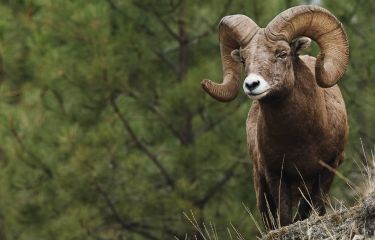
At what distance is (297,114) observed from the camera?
889 centimetres

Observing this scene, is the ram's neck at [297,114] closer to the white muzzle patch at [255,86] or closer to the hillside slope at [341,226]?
the white muzzle patch at [255,86]

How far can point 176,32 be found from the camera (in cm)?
1953

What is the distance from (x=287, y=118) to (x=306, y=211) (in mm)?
903

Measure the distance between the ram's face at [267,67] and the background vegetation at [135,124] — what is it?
326 inches

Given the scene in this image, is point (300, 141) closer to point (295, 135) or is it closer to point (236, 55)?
point (295, 135)

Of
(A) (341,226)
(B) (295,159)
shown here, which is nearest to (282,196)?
(B) (295,159)

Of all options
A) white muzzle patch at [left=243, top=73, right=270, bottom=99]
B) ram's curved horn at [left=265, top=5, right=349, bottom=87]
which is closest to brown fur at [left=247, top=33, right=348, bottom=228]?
ram's curved horn at [left=265, top=5, right=349, bottom=87]

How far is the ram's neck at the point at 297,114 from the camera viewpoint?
29.1 ft

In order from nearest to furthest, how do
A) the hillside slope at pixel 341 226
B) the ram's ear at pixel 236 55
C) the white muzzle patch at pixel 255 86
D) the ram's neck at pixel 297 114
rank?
the hillside slope at pixel 341 226 → the white muzzle patch at pixel 255 86 → the ram's neck at pixel 297 114 → the ram's ear at pixel 236 55

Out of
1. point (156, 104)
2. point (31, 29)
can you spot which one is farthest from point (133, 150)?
point (31, 29)

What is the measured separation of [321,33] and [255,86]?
1338mm

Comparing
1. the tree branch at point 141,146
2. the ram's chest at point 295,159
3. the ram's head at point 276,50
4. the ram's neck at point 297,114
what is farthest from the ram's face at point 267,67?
the tree branch at point 141,146

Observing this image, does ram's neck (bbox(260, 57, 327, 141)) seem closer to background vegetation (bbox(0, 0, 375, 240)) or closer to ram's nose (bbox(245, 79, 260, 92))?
ram's nose (bbox(245, 79, 260, 92))

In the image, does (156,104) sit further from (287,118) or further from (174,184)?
(287,118)
